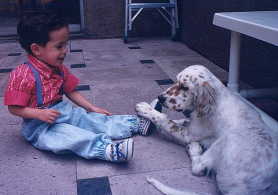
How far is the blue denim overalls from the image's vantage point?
2.30 meters

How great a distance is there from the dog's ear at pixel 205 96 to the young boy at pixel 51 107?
500 mm

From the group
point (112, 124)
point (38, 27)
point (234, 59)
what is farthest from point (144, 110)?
point (38, 27)

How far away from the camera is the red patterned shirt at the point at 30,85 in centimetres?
230

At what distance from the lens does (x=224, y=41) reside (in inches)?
170

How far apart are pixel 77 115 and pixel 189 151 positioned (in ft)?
2.80

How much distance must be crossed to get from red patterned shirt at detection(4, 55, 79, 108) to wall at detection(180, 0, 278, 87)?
75.6 inches

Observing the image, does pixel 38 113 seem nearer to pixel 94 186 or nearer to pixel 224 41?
pixel 94 186

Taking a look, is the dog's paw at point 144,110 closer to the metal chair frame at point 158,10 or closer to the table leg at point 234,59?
the table leg at point 234,59

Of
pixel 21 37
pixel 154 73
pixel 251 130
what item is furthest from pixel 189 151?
pixel 154 73

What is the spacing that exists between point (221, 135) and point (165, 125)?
55 cm

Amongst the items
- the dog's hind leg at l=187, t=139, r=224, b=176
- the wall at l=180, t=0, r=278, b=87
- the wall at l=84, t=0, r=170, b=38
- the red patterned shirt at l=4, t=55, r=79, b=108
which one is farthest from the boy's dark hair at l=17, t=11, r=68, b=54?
the wall at l=84, t=0, r=170, b=38

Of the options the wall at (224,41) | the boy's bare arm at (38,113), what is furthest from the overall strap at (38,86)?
the wall at (224,41)

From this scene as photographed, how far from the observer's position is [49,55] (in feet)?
7.93

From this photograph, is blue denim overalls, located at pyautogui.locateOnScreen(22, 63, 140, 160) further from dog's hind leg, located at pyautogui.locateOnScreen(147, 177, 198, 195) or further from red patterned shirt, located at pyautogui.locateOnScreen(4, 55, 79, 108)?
dog's hind leg, located at pyautogui.locateOnScreen(147, 177, 198, 195)
